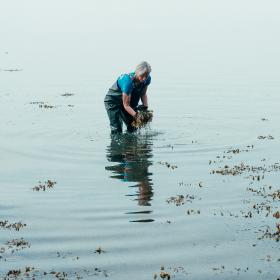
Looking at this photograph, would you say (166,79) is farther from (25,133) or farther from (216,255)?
(216,255)

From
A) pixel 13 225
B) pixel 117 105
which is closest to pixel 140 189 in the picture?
pixel 13 225

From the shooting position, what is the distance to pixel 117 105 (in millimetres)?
22656

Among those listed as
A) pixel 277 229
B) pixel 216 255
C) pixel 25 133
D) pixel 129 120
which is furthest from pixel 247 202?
pixel 25 133

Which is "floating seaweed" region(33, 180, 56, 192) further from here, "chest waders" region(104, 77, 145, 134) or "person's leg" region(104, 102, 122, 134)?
"person's leg" region(104, 102, 122, 134)

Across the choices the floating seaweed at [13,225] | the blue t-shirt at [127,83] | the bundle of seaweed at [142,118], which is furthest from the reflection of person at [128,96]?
the floating seaweed at [13,225]

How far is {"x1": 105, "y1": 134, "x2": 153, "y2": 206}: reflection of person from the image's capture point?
16969mm

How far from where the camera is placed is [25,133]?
86.2ft

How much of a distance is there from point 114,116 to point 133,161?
3.19m

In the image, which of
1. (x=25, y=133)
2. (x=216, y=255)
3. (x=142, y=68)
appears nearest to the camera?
(x=216, y=255)

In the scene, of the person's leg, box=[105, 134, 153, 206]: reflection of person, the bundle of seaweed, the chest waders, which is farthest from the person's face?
box=[105, 134, 153, 206]: reflection of person

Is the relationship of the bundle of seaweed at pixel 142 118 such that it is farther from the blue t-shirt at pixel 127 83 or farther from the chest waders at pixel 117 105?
the blue t-shirt at pixel 127 83

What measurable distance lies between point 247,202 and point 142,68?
256 inches

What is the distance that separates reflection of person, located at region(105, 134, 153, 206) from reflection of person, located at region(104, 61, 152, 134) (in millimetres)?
556

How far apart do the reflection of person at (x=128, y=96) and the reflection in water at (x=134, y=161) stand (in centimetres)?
60
